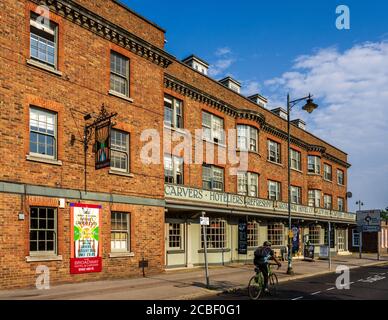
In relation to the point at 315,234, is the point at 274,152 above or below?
above

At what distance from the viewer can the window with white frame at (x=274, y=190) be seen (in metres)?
32.6

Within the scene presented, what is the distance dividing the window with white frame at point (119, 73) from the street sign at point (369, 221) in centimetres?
2810

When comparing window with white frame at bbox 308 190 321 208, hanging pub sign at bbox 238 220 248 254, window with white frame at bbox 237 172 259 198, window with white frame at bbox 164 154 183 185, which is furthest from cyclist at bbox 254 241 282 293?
window with white frame at bbox 308 190 321 208

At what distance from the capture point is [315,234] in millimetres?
39656

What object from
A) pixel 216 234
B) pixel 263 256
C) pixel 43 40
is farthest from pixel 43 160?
pixel 216 234

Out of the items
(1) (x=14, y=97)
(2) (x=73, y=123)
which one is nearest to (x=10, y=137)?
(1) (x=14, y=97)

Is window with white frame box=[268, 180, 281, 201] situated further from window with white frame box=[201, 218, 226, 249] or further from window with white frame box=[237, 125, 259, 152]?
window with white frame box=[201, 218, 226, 249]

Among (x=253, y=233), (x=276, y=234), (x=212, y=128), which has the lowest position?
(x=276, y=234)

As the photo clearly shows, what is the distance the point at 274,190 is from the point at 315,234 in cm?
945

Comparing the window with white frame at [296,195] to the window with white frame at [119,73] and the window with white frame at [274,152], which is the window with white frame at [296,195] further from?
the window with white frame at [119,73]

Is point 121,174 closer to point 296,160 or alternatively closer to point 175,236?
point 175,236

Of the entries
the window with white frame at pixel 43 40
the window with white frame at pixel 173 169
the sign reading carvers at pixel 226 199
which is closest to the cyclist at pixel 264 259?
the sign reading carvers at pixel 226 199

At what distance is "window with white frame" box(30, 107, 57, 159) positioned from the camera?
49.4 ft

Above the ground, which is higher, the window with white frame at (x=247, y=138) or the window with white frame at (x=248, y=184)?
the window with white frame at (x=247, y=138)
